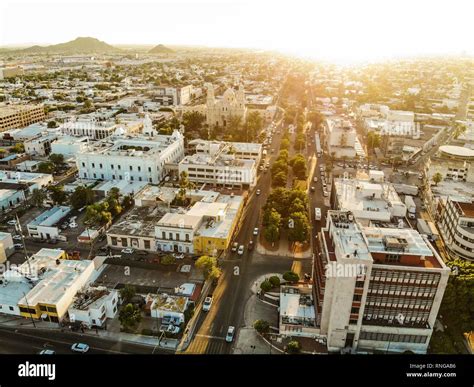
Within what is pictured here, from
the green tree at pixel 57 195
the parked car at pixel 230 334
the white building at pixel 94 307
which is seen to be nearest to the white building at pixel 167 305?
the white building at pixel 94 307

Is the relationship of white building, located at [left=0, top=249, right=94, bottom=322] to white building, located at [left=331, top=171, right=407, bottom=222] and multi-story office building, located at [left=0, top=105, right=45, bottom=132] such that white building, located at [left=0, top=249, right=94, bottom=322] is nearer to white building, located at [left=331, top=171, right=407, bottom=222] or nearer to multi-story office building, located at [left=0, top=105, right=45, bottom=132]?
white building, located at [left=331, top=171, right=407, bottom=222]

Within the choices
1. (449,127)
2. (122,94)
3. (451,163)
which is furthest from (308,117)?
(122,94)

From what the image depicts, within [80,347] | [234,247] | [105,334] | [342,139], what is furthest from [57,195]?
[342,139]

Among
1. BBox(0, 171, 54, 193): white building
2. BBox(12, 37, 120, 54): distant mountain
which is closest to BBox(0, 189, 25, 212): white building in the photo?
BBox(0, 171, 54, 193): white building

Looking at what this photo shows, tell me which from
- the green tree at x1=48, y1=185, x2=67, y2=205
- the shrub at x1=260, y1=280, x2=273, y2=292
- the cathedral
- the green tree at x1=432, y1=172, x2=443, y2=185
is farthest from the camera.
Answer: the cathedral

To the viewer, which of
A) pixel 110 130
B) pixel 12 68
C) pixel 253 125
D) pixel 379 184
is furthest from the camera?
pixel 12 68

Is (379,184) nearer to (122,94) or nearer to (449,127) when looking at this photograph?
(449,127)
